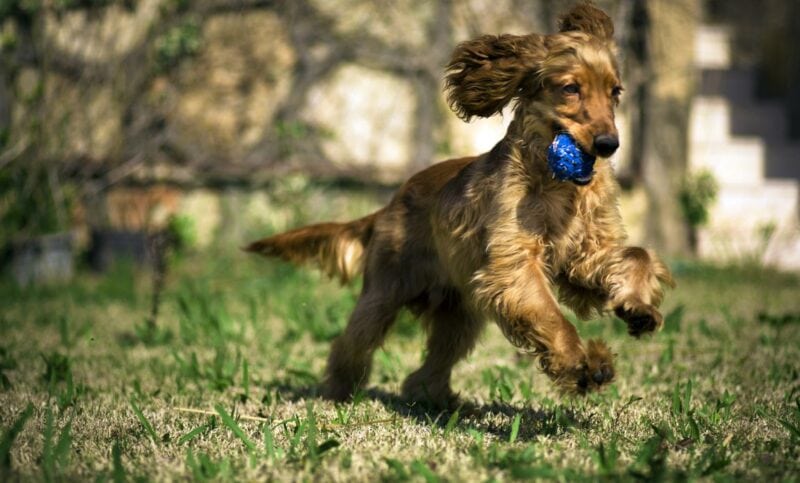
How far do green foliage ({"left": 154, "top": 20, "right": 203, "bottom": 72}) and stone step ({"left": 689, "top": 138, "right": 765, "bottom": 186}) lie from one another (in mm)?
4628

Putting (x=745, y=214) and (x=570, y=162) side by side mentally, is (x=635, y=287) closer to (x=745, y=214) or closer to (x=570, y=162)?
(x=570, y=162)

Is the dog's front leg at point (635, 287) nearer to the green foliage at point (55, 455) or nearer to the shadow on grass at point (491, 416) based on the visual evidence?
the shadow on grass at point (491, 416)

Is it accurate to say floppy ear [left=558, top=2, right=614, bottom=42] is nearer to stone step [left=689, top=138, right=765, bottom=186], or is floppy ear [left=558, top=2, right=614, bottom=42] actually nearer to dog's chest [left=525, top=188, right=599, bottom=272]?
dog's chest [left=525, top=188, right=599, bottom=272]

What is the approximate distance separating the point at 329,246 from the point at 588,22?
1.44 metres

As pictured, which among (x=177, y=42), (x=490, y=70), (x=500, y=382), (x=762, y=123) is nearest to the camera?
(x=490, y=70)

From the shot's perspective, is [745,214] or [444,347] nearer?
[444,347]

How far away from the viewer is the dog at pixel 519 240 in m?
2.96

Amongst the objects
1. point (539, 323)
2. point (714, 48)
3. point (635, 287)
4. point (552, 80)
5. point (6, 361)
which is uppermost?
point (714, 48)

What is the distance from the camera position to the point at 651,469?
244cm

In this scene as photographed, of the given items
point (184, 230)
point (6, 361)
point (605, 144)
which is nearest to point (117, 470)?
point (605, 144)

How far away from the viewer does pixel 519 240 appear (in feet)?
10.3

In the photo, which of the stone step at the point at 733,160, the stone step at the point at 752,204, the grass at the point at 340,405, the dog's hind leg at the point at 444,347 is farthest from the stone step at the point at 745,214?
the dog's hind leg at the point at 444,347

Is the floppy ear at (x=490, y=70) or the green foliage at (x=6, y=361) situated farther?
the green foliage at (x=6, y=361)

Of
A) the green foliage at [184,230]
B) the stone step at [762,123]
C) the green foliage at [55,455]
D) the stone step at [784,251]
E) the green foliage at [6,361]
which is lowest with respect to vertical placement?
the green foliage at [184,230]
